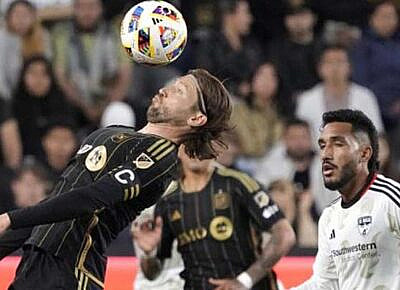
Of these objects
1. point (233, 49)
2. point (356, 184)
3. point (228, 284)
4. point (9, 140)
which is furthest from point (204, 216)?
point (233, 49)

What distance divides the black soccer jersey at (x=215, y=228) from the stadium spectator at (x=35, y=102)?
8.94 ft

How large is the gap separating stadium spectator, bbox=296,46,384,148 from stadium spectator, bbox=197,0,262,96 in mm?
519

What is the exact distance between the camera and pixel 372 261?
5664 millimetres

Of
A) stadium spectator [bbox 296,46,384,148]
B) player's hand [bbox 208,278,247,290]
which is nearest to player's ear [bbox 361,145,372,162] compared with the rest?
player's hand [bbox 208,278,247,290]

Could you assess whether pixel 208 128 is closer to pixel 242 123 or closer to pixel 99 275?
pixel 99 275

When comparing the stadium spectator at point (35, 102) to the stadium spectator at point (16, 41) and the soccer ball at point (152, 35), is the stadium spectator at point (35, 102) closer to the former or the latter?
the stadium spectator at point (16, 41)

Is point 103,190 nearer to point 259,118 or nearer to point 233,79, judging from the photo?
point 259,118

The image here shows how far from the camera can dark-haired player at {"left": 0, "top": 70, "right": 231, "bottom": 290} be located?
16.4 ft

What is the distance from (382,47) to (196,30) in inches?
62.8

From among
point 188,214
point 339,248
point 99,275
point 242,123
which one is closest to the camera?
point 99,275

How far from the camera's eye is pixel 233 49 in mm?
10453

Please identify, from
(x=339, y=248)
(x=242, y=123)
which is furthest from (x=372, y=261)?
(x=242, y=123)

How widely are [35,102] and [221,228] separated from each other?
319 cm

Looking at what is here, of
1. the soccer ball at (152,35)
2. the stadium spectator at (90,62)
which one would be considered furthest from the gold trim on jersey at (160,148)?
the stadium spectator at (90,62)
